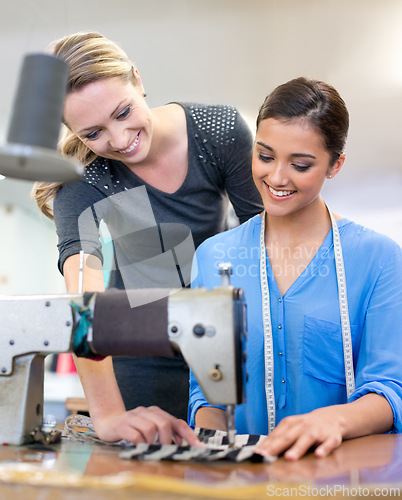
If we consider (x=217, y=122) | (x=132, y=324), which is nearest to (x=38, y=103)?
(x=132, y=324)

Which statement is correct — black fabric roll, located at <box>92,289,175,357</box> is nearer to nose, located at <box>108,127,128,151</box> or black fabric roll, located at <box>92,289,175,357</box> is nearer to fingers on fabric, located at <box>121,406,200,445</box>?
fingers on fabric, located at <box>121,406,200,445</box>

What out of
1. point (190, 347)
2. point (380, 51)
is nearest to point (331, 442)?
point (190, 347)

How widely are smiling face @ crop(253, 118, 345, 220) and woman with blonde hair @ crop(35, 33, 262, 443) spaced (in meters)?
0.23

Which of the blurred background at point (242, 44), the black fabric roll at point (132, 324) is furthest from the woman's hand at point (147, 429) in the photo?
the blurred background at point (242, 44)

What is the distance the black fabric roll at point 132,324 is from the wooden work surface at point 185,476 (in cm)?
21

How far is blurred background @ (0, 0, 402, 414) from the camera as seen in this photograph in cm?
354

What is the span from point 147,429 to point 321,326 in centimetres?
70

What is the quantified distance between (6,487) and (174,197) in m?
1.20

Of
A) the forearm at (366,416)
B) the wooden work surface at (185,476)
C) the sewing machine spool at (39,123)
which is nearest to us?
the wooden work surface at (185,476)

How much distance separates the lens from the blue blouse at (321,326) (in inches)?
59.1

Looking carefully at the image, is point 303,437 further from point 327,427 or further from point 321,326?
point 321,326

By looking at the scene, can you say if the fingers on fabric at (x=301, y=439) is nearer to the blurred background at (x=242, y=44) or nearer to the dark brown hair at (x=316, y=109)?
the dark brown hair at (x=316, y=109)

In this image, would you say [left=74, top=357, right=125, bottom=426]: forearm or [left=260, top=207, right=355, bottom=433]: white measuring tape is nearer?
[left=74, top=357, right=125, bottom=426]: forearm

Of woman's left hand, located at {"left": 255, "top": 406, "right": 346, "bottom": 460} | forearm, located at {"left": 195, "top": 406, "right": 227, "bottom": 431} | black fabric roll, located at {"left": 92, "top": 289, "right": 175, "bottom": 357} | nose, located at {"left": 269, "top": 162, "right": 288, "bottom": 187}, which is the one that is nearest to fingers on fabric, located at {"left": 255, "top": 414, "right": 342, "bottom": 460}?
woman's left hand, located at {"left": 255, "top": 406, "right": 346, "bottom": 460}
